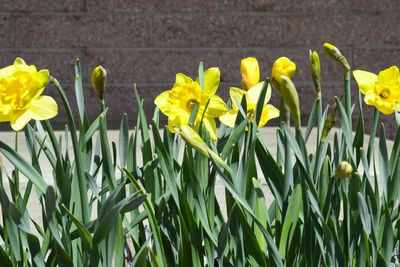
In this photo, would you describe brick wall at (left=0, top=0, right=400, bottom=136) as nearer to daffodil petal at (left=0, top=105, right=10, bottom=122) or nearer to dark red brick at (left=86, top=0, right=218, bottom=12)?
dark red brick at (left=86, top=0, right=218, bottom=12)

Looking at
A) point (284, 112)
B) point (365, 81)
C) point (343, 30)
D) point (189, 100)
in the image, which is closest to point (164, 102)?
point (189, 100)

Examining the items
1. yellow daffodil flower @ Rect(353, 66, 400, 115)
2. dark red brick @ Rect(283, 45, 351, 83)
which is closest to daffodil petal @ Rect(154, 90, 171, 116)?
yellow daffodil flower @ Rect(353, 66, 400, 115)

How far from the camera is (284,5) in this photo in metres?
2.96

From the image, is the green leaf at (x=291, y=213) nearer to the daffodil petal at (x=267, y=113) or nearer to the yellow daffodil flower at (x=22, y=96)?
the daffodil petal at (x=267, y=113)

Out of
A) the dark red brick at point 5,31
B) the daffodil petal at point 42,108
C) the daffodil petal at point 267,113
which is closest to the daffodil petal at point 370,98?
the daffodil petal at point 267,113

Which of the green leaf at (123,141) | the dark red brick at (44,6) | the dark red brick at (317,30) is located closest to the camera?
the green leaf at (123,141)

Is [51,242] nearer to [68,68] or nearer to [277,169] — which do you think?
[277,169]

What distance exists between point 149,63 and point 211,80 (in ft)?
7.62

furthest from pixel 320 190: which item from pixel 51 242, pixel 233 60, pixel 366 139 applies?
pixel 233 60

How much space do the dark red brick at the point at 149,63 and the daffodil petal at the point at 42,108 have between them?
7.80 feet

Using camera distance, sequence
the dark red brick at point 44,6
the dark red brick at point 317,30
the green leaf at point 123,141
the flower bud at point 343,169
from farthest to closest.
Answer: the dark red brick at point 317,30 → the dark red brick at point 44,6 → the green leaf at point 123,141 → the flower bud at point 343,169

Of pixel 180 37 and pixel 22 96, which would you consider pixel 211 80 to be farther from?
pixel 180 37

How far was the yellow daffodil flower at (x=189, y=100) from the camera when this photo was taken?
2.16 ft

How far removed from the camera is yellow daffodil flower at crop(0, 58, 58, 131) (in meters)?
0.57
